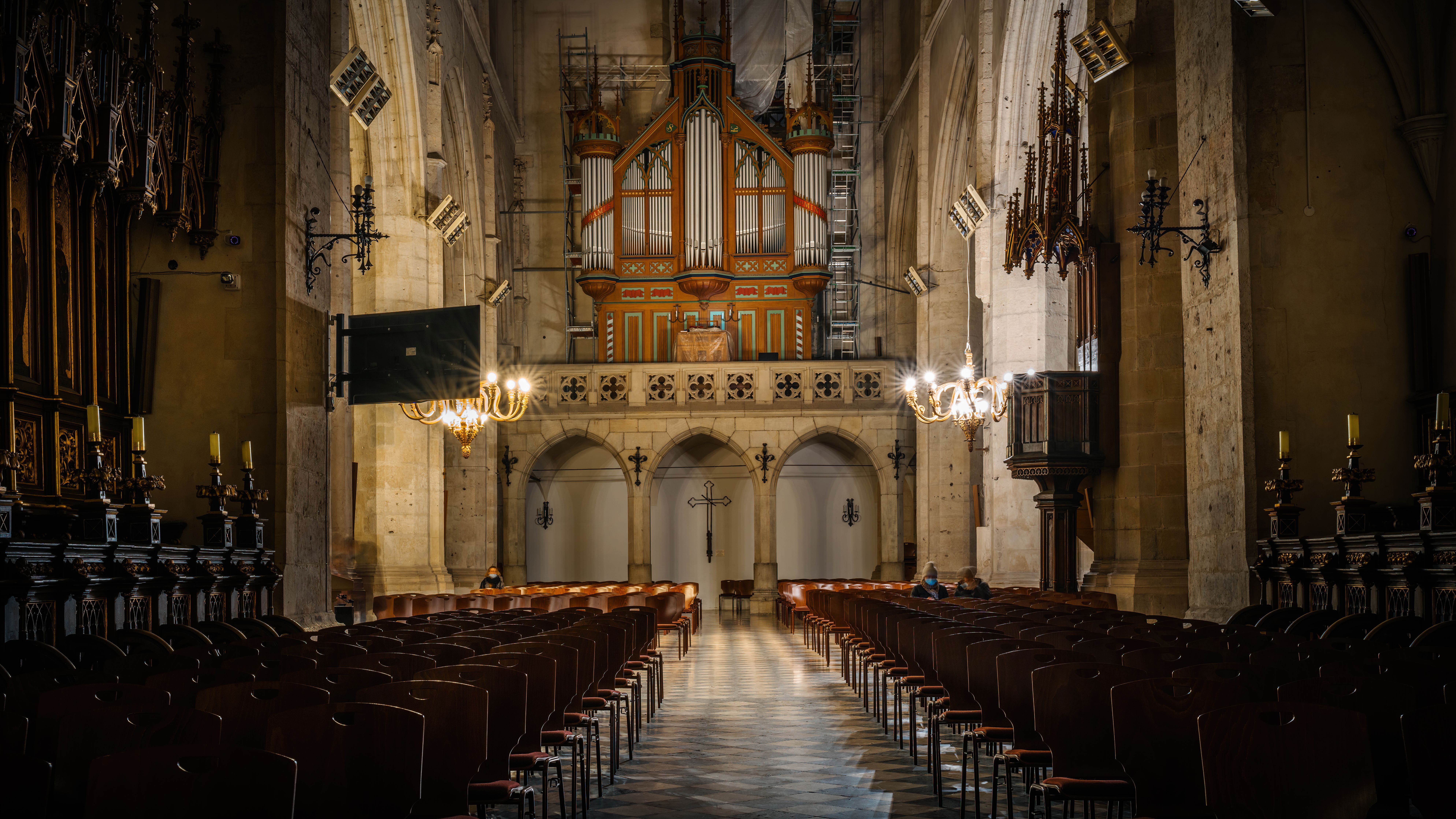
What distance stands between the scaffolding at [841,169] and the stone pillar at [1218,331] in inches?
608

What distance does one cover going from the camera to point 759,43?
27.1 meters

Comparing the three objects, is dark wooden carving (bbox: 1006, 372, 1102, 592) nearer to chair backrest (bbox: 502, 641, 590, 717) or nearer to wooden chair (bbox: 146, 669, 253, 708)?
chair backrest (bbox: 502, 641, 590, 717)

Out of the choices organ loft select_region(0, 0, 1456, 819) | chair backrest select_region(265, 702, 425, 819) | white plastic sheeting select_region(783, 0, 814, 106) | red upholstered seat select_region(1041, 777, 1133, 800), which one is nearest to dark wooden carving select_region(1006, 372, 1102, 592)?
organ loft select_region(0, 0, 1456, 819)

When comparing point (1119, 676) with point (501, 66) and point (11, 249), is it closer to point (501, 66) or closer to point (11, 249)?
point (11, 249)

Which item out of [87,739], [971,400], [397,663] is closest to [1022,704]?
[397,663]

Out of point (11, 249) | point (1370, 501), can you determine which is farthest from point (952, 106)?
point (11, 249)

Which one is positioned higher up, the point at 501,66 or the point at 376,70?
the point at 501,66

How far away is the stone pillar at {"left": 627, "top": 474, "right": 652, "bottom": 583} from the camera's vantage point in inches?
922

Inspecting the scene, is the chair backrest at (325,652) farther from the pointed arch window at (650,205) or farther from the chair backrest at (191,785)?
the pointed arch window at (650,205)

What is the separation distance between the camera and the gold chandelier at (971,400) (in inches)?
629

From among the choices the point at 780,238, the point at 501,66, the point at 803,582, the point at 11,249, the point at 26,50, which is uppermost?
the point at 501,66

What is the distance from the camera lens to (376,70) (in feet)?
50.9

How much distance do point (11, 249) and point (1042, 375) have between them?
8.99 metres

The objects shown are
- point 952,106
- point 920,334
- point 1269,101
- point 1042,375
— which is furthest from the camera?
point 920,334
